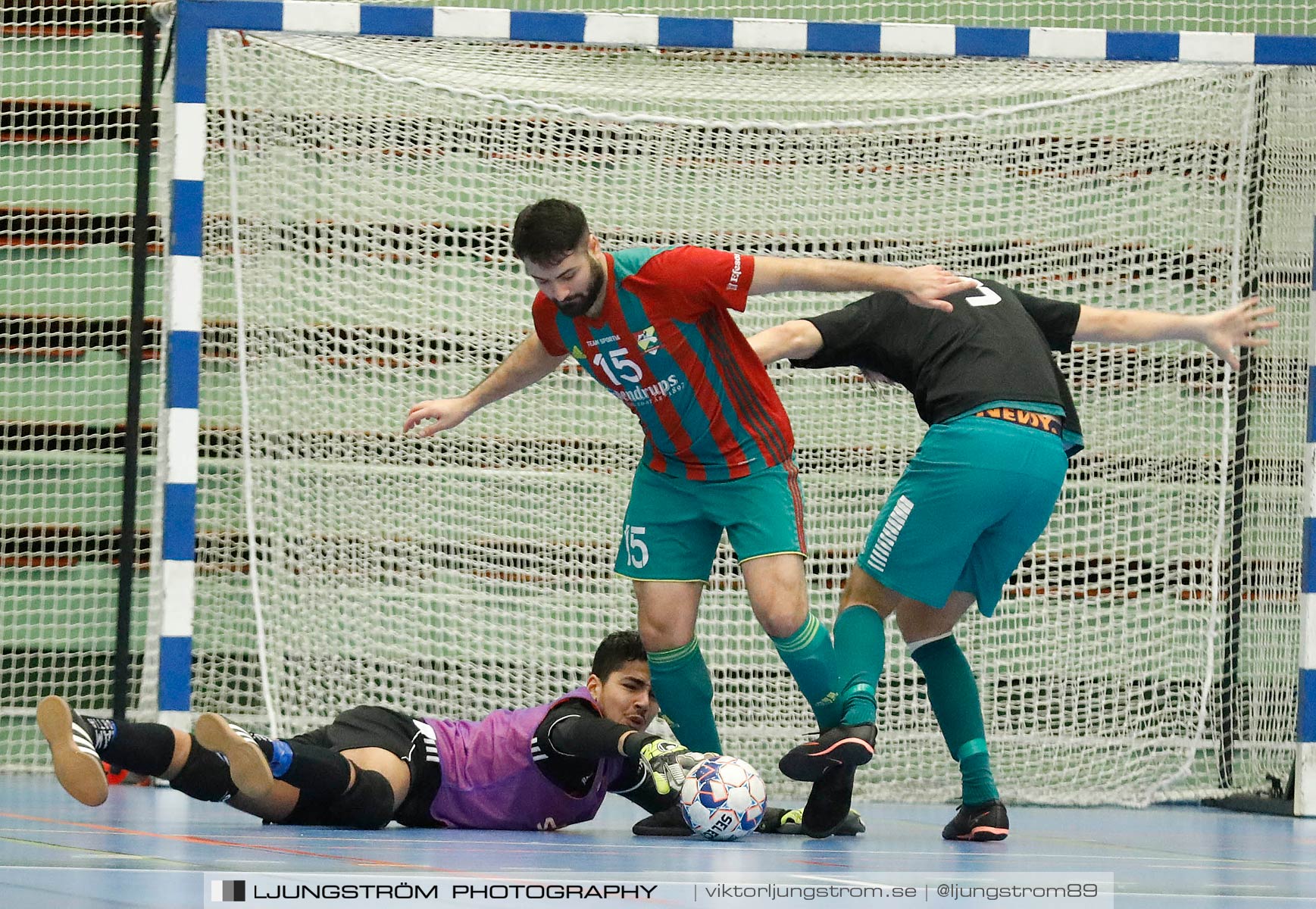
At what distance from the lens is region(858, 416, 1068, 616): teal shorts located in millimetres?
3971

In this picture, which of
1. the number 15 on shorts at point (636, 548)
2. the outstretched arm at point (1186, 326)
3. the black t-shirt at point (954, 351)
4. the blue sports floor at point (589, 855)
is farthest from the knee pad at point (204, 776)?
the outstretched arm at point (1186, 326)

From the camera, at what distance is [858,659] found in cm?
403

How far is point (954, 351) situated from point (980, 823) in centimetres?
128

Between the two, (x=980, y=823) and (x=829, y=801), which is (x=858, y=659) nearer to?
(x=829, y=801)

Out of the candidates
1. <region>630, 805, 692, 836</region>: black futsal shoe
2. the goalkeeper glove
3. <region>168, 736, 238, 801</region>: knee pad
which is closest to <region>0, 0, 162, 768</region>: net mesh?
<region>168, 736, 238, 801</region>: knee pad

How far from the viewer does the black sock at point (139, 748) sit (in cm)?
349

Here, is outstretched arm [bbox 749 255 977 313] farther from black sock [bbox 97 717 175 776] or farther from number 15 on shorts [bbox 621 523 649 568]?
black sock [bbox 97 717 175 776]

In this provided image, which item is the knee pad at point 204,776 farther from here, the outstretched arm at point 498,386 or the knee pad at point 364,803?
the outstretched arm at point 498,386

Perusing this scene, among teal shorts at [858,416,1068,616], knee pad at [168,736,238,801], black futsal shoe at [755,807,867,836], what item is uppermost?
teal shorts at [858,416,1068,616]

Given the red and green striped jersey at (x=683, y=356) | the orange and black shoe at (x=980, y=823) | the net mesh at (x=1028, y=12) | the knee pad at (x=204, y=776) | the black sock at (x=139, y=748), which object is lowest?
the orange and black shoe at (x=980, y=823)

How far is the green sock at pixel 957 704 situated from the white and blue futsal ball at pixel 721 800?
0.75m

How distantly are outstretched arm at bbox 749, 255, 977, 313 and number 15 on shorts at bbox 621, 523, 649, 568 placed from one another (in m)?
0.74

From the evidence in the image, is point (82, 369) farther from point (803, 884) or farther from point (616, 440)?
point (803, 884)

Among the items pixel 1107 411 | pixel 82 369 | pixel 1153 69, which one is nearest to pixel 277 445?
pixel 82 369
